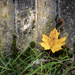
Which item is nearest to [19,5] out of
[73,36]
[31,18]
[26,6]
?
[26,6]

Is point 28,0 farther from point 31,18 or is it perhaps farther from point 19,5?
point 31,18

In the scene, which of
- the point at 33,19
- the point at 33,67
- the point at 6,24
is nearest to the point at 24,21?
the point at 33,19

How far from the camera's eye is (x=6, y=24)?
129 cm

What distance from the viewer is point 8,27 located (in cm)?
129

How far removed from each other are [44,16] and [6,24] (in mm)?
553

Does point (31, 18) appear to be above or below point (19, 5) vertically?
below

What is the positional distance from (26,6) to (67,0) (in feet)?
1.93

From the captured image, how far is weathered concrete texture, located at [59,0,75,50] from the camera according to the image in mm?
1283

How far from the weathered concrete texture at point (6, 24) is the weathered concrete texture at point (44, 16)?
38 cm

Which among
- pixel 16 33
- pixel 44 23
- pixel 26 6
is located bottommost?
pixel 16 33

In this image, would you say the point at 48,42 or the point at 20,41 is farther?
the point at 20,41

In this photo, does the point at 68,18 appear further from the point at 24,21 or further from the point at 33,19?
the point at 24,21

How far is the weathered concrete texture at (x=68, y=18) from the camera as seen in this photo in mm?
1283

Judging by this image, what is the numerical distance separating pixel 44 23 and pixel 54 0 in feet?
1.16
